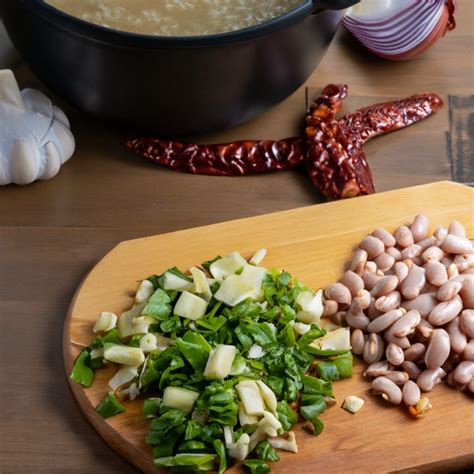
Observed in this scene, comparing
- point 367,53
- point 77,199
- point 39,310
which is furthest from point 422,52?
point 39,310

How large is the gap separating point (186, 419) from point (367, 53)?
3.78 feet

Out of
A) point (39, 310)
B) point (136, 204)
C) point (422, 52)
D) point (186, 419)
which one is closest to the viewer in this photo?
point (186, 419)

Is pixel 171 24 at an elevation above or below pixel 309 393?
above

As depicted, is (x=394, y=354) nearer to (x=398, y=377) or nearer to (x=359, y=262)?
(x=398, y=377)

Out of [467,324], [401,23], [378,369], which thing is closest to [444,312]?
[467,324]

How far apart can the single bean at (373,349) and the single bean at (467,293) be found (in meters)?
0.17

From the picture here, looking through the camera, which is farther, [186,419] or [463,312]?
[463,312]

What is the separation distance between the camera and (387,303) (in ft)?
5.43

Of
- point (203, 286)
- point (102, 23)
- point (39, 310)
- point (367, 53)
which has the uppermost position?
point (102, 23)

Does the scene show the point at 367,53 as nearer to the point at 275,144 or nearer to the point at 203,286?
the point at 275,144

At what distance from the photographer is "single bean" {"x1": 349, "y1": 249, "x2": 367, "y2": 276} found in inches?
68.7

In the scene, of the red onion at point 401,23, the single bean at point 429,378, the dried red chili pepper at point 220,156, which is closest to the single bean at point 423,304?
the single bean at point 429,378

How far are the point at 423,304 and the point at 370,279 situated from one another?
113 mm

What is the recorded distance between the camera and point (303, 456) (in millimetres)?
1521
